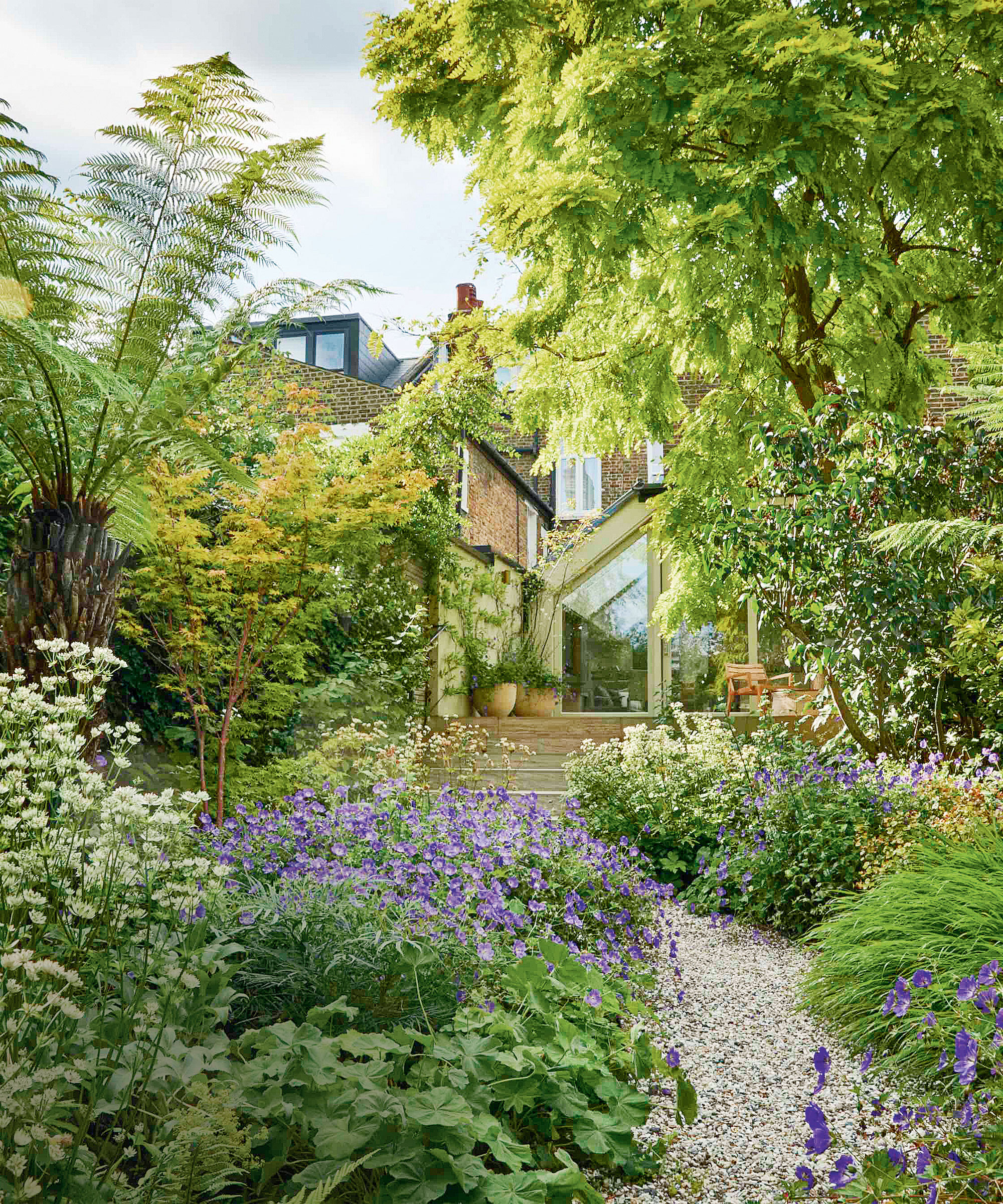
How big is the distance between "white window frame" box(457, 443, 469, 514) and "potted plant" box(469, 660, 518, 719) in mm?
2310

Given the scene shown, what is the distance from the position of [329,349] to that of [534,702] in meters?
9.23

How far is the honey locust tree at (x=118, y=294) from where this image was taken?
3568mm

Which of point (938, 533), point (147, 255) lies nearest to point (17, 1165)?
point (147, 255)

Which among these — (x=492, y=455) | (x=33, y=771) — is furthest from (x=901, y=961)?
(x=492, y=455)

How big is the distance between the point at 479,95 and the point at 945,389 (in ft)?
10.6

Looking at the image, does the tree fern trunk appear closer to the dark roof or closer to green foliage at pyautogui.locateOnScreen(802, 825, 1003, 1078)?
green foliage at pyautogui.locateOnScreen(802, 825, 1003, 1078)

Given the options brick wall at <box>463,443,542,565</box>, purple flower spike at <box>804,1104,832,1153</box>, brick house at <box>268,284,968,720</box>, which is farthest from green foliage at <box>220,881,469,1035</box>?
brick wall at <box>463,443,542,565</box>

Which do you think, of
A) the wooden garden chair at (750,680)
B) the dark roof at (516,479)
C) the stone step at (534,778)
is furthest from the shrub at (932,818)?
the dark roof at (516,479)

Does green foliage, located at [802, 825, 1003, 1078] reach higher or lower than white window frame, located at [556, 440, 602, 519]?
lower

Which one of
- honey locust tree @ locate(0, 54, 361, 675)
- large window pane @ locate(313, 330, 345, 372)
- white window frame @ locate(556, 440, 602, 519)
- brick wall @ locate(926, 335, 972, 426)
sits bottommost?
honey locust tree @ locate(0, 54, 361, 675)

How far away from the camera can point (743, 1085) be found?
2.98 meters

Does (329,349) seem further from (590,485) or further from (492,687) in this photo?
(492,687)

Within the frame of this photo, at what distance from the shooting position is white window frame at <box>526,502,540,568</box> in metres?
18.7

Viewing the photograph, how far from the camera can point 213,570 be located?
5609 millimetres
